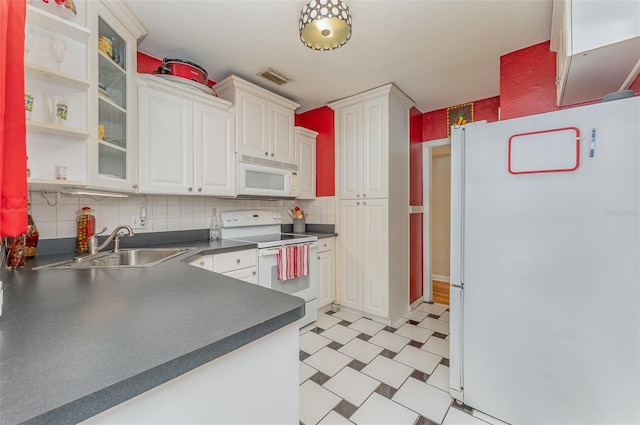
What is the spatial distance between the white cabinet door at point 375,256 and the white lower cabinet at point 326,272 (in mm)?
378

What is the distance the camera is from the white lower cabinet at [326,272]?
9.45 feet

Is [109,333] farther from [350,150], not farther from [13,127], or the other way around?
[350,150]

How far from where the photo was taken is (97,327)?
2.09 feet

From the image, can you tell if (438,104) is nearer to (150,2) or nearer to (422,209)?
(422,209)

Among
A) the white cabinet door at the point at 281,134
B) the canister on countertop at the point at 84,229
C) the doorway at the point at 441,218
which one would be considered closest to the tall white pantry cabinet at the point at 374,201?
the white cabinet door at the point at 281,134

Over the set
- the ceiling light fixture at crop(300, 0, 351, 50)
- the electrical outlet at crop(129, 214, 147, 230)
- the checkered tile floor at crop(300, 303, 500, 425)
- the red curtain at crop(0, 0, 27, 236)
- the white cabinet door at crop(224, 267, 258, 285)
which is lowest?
the checkered tile floor at crop(300, 303, 500, 425)

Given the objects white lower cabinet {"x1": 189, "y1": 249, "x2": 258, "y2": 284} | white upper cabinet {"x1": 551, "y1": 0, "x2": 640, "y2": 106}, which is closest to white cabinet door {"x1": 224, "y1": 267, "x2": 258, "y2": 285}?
white lower cabinet {"x1": 189, "y1": 249, "x2": 258, "y2": 284}

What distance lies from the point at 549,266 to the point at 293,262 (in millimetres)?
1789

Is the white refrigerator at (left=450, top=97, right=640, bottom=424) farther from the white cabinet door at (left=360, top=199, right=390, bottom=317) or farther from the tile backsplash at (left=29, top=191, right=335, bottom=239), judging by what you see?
the tile backsplash at (left=29, top=191, right=335, bottom=239)

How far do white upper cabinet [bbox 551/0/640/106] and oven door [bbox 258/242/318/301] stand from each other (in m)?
2.21

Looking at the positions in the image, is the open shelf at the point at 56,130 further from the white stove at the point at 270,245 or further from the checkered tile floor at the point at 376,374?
the checkered tile floor at the point at 376,374

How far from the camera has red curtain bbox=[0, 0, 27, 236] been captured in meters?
0.58

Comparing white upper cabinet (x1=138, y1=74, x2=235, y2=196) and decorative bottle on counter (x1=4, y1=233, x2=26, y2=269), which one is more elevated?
white upper cabinet (x1=138, y1=74, x2=235, y2=196)

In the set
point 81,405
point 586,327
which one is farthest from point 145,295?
point 586,327
